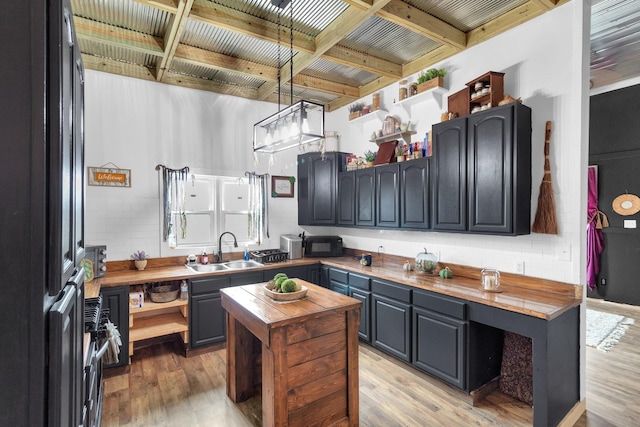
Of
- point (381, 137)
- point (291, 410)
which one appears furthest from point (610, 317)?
point (291, 410)

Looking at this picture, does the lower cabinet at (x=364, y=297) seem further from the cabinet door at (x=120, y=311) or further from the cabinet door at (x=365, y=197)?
the cabinet door at (x=120, y=311)

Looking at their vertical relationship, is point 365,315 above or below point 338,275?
below

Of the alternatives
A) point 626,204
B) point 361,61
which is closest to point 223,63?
point 361,61

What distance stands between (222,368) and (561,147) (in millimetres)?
3646

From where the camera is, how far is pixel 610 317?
174 inches

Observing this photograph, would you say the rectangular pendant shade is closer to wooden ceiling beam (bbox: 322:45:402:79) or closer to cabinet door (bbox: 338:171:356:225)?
wooden ceiling beam (bbox: 322:45:402:79)

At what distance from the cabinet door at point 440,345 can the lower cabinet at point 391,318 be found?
94 millimetres

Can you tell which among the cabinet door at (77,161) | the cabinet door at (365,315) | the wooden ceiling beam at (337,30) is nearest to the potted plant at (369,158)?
the wooden ceiling beam at (337,30)

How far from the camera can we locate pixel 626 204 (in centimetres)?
492

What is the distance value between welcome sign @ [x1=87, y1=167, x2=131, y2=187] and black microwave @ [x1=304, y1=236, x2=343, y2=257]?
2.35 metres

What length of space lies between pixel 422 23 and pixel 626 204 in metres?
4.65

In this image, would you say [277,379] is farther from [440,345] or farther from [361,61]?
[361,61]

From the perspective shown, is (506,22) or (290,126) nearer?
(290,126)

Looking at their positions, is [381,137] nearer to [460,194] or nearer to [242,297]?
[460,194]
